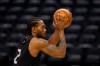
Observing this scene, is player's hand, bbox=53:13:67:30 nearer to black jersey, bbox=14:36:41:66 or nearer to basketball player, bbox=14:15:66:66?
basketball player, bbox=14:15:66:66

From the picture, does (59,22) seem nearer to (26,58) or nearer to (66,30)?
(26,58)

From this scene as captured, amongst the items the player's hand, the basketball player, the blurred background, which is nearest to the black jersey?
the basketball player

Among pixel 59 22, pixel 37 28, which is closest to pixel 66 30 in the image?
pixel 59 22

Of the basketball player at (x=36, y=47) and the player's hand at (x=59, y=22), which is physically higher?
the player's hand at (x=59, y=22)

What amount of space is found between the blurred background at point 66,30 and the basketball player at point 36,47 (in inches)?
85.2

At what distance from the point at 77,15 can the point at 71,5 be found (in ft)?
0.93

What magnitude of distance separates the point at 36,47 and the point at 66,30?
322cm

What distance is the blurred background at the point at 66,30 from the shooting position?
18.0 feet

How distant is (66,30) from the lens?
629cm


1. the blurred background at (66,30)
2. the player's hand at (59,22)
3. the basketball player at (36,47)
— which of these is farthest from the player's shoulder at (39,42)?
the blurred background at (66,30)

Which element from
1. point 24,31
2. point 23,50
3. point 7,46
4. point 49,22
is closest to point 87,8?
point 49,22

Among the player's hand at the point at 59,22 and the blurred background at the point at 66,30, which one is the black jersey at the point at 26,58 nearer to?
the player's hand at the point at 59,22

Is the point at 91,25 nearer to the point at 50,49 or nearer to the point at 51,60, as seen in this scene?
the point at 51,60

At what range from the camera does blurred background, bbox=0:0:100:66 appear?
5.47m
